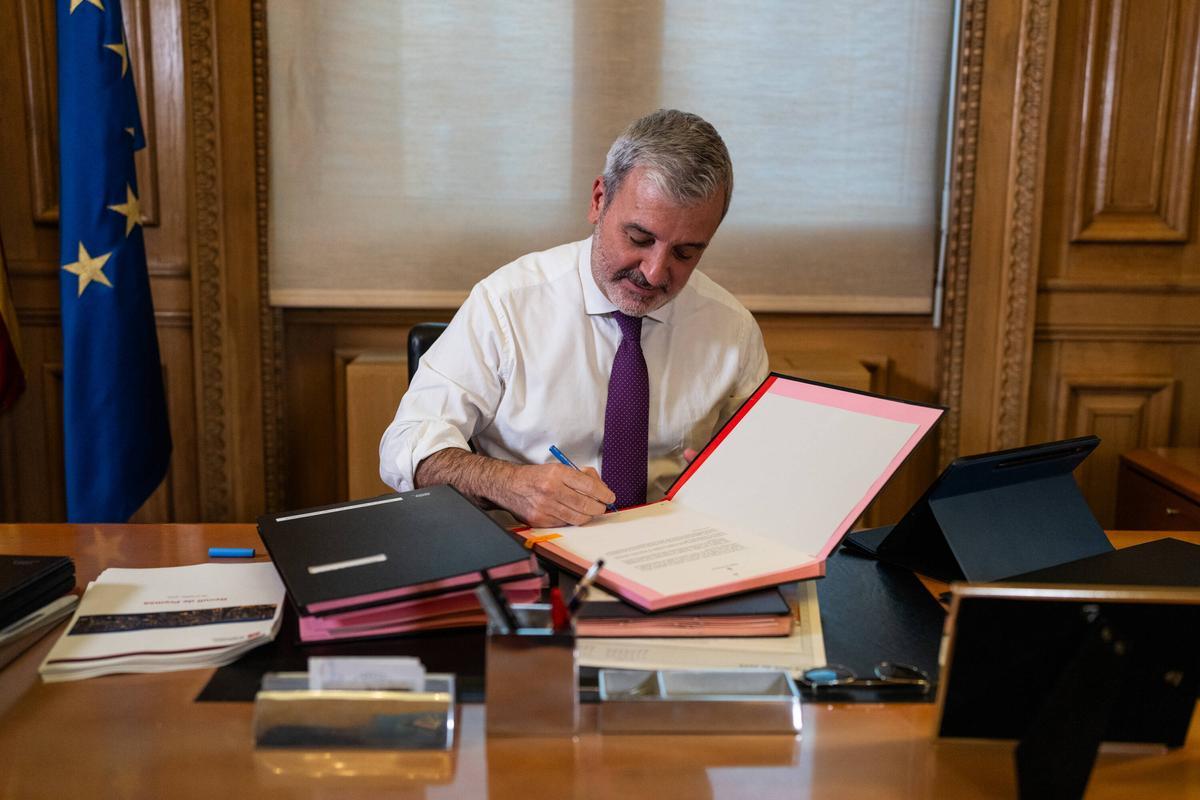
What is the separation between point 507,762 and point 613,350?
1.05m

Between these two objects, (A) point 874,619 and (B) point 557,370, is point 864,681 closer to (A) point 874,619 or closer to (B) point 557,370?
(A) point 874,619

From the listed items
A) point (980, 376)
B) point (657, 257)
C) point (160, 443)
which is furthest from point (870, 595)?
point (160, 443)

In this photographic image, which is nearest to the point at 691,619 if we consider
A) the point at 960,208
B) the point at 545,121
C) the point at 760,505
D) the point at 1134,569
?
the point at 760,505

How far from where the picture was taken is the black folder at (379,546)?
0.99m

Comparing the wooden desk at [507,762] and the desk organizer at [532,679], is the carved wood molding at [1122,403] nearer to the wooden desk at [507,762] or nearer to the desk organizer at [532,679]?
the wooden desk at [507,762]

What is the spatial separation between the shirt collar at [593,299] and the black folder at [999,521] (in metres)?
0.62

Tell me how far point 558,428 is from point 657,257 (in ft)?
1.15

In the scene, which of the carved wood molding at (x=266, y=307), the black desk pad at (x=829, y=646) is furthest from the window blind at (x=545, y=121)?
the black desk pad at (x=829, y=646)

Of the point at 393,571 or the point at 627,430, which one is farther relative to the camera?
the point at 627,430

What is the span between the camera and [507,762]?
2.66 ft

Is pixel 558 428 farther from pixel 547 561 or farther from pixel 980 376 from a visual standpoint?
pixel 980 376

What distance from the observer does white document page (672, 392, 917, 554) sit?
3.84ft

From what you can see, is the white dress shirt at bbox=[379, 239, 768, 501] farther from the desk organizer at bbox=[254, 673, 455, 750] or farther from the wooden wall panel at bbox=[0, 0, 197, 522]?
the wooden wall panel at bbox=[0, 0, 197, 522]

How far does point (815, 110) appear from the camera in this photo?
271cm
